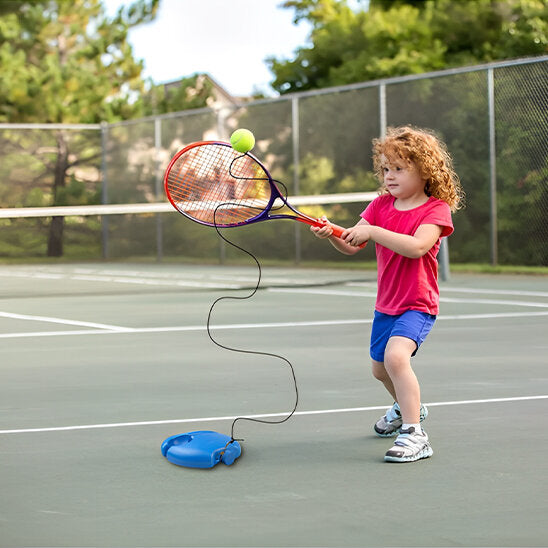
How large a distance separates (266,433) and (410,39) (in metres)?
19.3

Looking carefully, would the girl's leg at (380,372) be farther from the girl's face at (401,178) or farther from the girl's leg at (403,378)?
the girl's face at (401,178)

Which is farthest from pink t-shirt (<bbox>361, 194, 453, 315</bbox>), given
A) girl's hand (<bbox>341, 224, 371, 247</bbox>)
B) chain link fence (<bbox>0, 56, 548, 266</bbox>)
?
chain link fence (<bbox>0, 56, 548, 266</bbox>)

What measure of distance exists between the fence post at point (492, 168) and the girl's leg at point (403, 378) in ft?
35.9

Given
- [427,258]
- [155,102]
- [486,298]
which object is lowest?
[486,298]

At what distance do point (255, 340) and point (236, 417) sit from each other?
297cm

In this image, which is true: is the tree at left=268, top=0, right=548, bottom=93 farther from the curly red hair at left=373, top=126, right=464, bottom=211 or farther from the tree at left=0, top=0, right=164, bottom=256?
the curly red hair at left=373, top=126, right=464, bottom=211

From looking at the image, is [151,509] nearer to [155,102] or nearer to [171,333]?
[171,333]

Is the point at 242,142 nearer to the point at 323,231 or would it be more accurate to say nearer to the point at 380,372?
the point at 323,231

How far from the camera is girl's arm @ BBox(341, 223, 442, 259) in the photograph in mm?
4195

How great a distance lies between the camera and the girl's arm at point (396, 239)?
13.8 ft

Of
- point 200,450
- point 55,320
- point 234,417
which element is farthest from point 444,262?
point 200,450

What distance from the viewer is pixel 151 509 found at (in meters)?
3.41

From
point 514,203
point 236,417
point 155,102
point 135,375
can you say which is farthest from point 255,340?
point 155,102

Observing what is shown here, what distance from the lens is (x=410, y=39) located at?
75.5 ft
